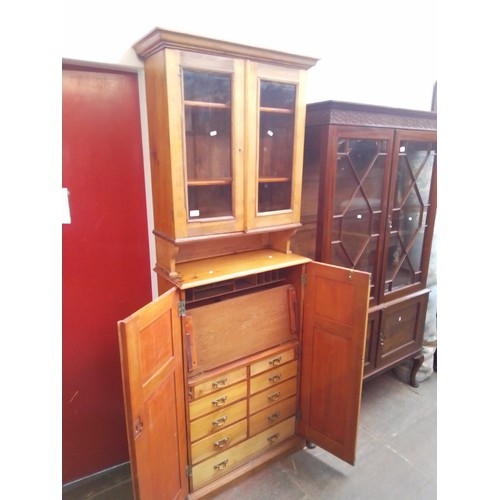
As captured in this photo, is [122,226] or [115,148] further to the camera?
[122,226]

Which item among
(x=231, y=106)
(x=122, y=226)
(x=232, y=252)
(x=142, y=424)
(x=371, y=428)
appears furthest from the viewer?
(x=371, y=428)

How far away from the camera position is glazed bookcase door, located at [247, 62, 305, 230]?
1475mm

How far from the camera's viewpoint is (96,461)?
187cm

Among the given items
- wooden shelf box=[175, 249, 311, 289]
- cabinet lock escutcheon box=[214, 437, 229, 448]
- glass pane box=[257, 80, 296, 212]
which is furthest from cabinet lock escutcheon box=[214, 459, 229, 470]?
glass pane box=[257, 80, 296, 212]

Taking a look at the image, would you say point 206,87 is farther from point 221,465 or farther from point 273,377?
point 221,465

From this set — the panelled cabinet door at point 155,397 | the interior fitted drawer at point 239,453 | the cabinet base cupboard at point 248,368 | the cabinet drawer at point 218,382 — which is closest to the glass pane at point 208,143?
the cabinet base cupboard at point 248,368

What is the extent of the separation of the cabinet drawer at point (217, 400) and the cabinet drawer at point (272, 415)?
0.63 feet

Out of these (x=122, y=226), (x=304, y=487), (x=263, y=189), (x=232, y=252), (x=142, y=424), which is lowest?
(x=304, y=487)

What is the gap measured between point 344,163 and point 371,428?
1687 millimetres

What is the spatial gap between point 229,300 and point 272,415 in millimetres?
734

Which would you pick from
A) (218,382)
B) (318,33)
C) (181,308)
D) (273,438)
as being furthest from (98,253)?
(318,33)

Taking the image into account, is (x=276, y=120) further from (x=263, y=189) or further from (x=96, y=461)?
(x=96, y=461)

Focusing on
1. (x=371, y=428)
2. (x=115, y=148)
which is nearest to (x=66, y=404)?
(x=115, y=148)

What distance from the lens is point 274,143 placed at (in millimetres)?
1655
